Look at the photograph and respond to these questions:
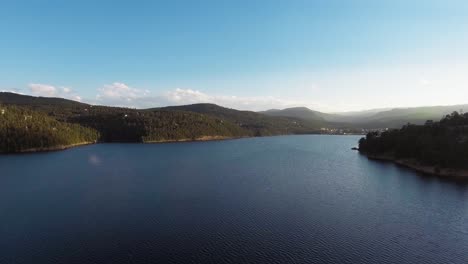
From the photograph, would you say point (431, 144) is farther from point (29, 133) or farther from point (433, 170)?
point (29, 133)

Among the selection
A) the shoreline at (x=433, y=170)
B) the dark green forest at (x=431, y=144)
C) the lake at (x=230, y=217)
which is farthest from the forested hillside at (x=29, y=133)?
the shoreline at (x=433, y=170)

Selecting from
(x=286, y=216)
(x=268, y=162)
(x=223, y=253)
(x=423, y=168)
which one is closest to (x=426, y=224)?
(x=286, y=216)

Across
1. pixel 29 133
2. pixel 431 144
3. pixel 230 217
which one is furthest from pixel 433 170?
pixel 29 133

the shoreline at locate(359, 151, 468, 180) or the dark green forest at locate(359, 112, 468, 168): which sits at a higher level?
the dark green forest at locate(359, 112, 468, 168)

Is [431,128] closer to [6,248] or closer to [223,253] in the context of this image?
[223,253]

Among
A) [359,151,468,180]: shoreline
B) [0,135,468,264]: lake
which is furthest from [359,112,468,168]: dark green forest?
[0,135,468,264]: lake

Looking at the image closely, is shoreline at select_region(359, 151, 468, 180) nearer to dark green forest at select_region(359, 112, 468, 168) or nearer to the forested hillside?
dark green forest at select_region(359, 112, 468, 168)

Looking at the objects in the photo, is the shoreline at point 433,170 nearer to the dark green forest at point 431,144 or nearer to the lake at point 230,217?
the dark green forest at point 431,144
